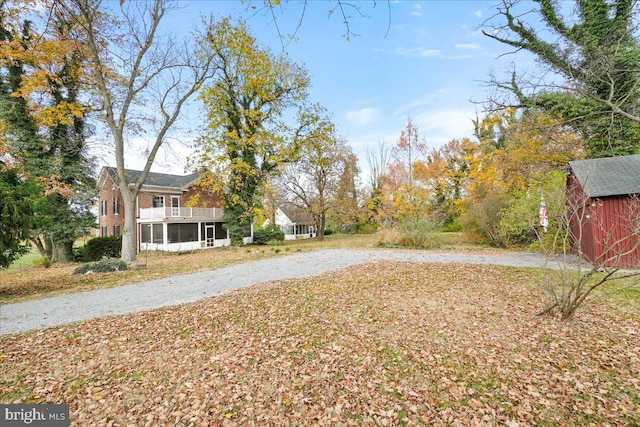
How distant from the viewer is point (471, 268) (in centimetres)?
986

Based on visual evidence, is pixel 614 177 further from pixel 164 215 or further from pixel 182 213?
pixel 164 215

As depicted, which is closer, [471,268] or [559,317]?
[559,317]

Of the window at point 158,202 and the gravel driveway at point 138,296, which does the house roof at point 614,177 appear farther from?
the window at point 158,202

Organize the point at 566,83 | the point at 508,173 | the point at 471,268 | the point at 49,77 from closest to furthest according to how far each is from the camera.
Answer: the point at 566,83 < the point at 471,268 < the point at 49,77 < the point at 508,173

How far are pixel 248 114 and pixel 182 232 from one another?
11.7 metres

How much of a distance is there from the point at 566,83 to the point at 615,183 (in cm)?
577

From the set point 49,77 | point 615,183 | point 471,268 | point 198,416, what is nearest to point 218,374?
point 198,416

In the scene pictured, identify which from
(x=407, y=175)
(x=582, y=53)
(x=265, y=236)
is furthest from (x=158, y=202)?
(x=582, y=53)

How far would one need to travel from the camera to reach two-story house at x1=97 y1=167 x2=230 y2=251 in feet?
74.2

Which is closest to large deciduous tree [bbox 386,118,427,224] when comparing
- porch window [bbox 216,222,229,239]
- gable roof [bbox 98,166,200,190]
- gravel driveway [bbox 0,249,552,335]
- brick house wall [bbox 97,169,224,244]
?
gravel driveway [bbox 0,249,552,335]

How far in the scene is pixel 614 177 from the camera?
10.5 meters

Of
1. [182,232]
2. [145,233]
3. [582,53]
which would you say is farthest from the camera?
[182,232]

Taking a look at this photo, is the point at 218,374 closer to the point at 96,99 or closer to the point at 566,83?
the point at 566,83

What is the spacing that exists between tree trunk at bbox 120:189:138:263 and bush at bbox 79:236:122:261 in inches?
301
